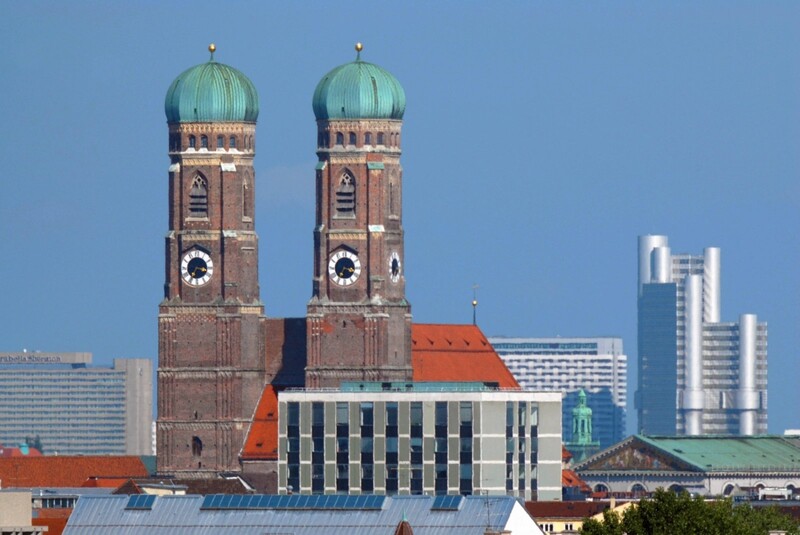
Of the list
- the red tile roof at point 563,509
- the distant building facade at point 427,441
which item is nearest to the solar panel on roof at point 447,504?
the red tile roof at point 563,509

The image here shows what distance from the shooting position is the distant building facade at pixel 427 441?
193000mm

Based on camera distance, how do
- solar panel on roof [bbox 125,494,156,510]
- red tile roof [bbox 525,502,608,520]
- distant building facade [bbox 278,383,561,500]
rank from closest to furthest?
solar panel on roof [bbox 125,494,156,510]
red tile roof [bbox 525,502,608,520]
distant building facade [bbox 278,383,561,500]

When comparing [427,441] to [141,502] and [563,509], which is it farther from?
[141,502]

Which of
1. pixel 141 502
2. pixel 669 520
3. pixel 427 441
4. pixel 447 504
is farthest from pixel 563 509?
pixel 669 520

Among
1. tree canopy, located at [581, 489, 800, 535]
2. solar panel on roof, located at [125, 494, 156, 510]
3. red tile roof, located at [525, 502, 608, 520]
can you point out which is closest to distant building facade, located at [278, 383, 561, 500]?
red tile roof, located at [525, 502, 608, 520]

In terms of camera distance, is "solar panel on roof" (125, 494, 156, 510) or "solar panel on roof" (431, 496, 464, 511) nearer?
"solar panel on roof" (431, 496, 464, 511)

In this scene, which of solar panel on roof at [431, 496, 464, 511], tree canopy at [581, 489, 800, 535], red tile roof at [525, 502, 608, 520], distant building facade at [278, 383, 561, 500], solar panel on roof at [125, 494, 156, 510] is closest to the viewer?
tree canopy at [581, 489, 800, 535]

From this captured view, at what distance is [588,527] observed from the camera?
5546 inches

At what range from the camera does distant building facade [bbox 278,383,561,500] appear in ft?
633

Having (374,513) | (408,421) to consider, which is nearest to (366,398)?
(408,421)

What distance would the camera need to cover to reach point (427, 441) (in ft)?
636

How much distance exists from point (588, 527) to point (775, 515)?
84.4 feet

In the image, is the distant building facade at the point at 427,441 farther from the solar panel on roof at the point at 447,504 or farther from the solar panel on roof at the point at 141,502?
the solar panel on roof at the point at 447,504

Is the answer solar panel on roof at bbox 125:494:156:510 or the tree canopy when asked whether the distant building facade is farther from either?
the tree canopy
